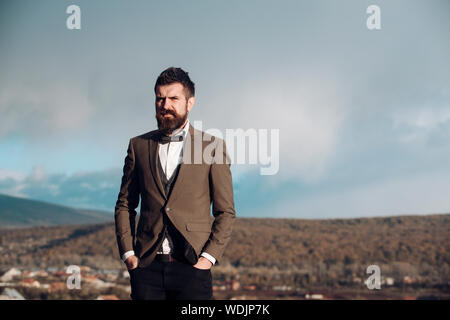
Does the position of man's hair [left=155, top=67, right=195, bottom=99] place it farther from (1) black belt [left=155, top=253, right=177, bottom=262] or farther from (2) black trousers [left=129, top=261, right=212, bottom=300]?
(2) black trousers [left=129, top=261, right=212, bottom=300]

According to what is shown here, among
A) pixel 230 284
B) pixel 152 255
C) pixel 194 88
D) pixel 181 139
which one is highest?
pixel 194 88

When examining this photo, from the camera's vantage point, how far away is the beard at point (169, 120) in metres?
4.76

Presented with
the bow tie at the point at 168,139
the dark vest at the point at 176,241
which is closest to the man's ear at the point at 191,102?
the bow tie at the point at 168,139

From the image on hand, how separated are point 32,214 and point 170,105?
17491 cm

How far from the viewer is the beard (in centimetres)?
476

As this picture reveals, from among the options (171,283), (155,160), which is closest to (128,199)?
(155,160)

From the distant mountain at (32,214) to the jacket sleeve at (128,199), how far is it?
16021 cm

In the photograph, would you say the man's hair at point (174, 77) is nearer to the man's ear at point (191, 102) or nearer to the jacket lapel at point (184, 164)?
the man's ear at point (191, 102)

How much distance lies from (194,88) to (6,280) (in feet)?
161

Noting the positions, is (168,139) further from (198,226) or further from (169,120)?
(198,226)

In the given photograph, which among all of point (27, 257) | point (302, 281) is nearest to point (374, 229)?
point (302, 281)

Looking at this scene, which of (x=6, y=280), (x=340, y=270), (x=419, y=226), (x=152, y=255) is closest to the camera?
(x=152, y=255)

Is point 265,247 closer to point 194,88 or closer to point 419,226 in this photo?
point 419,226

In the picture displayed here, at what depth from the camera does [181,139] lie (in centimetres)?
485
